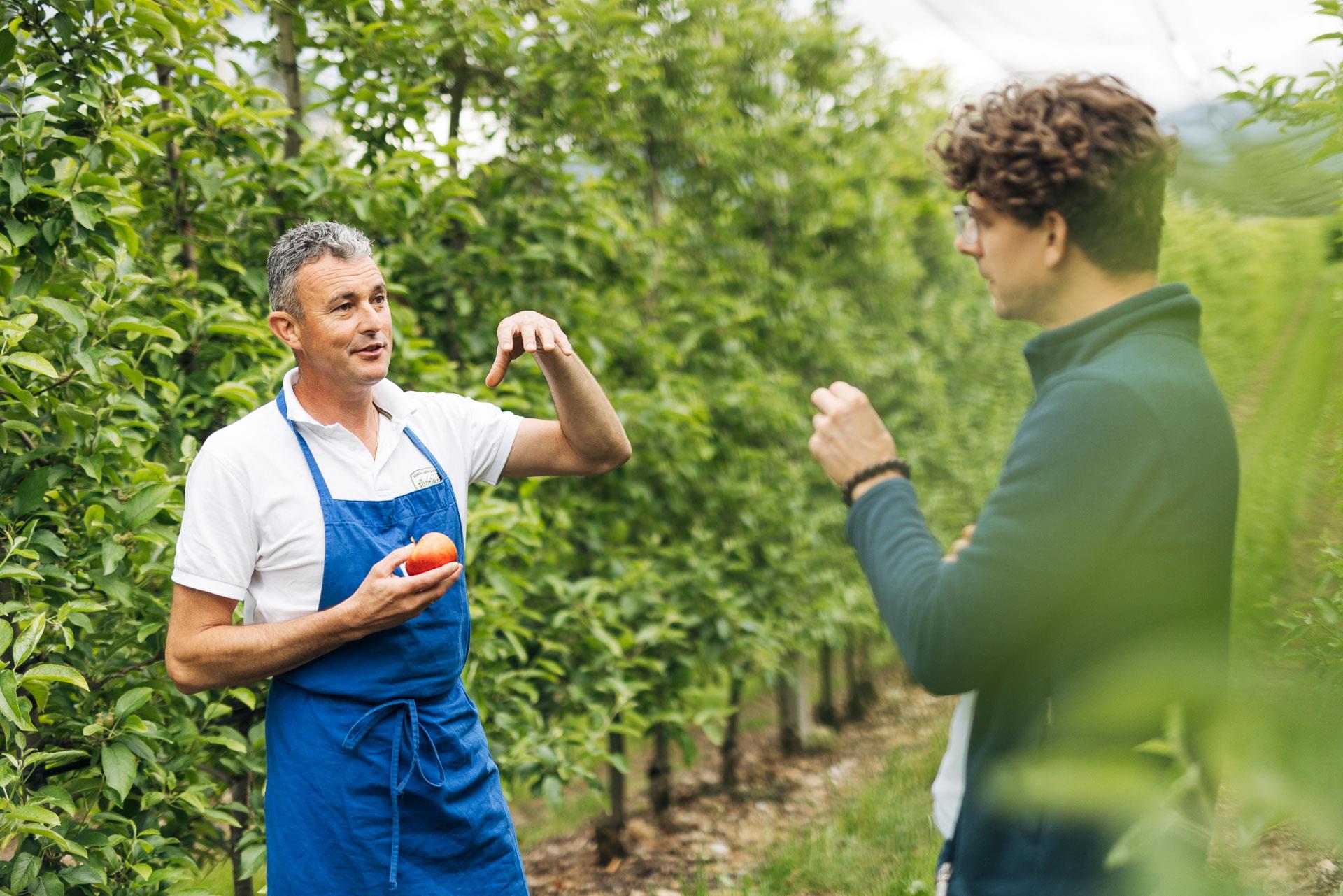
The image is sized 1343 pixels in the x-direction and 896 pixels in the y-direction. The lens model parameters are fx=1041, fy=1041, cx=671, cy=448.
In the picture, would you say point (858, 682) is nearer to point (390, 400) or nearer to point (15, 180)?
point (390, 400)

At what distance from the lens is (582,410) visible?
226 cm

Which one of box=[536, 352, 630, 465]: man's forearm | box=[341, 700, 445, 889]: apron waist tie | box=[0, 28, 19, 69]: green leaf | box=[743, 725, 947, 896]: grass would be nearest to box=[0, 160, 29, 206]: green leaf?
box=[0, 28, 19, 69]: green leaf

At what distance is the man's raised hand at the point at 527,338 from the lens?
6.84 ft

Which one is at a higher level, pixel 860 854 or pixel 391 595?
A: pixel 391 595

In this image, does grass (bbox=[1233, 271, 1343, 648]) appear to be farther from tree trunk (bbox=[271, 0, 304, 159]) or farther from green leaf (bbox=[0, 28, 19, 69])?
tree trunk (bbox=[271, 0, 304, 159])

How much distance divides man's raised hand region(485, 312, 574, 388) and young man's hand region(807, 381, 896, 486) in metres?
0.87

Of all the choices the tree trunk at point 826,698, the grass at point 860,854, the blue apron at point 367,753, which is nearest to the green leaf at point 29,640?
the blue apron at point 367,753

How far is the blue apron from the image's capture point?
75.9 inches

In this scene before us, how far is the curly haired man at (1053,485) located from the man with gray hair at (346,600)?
3.08ft

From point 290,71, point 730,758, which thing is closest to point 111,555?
point 290,71

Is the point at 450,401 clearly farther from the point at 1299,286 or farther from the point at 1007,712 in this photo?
the point at 1299,286

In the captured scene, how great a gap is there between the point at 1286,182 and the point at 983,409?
846 cm

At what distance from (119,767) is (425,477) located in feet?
2.81

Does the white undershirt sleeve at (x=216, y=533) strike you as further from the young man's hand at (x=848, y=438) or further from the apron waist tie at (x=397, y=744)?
the young man's hand at (x=848, y=438)
